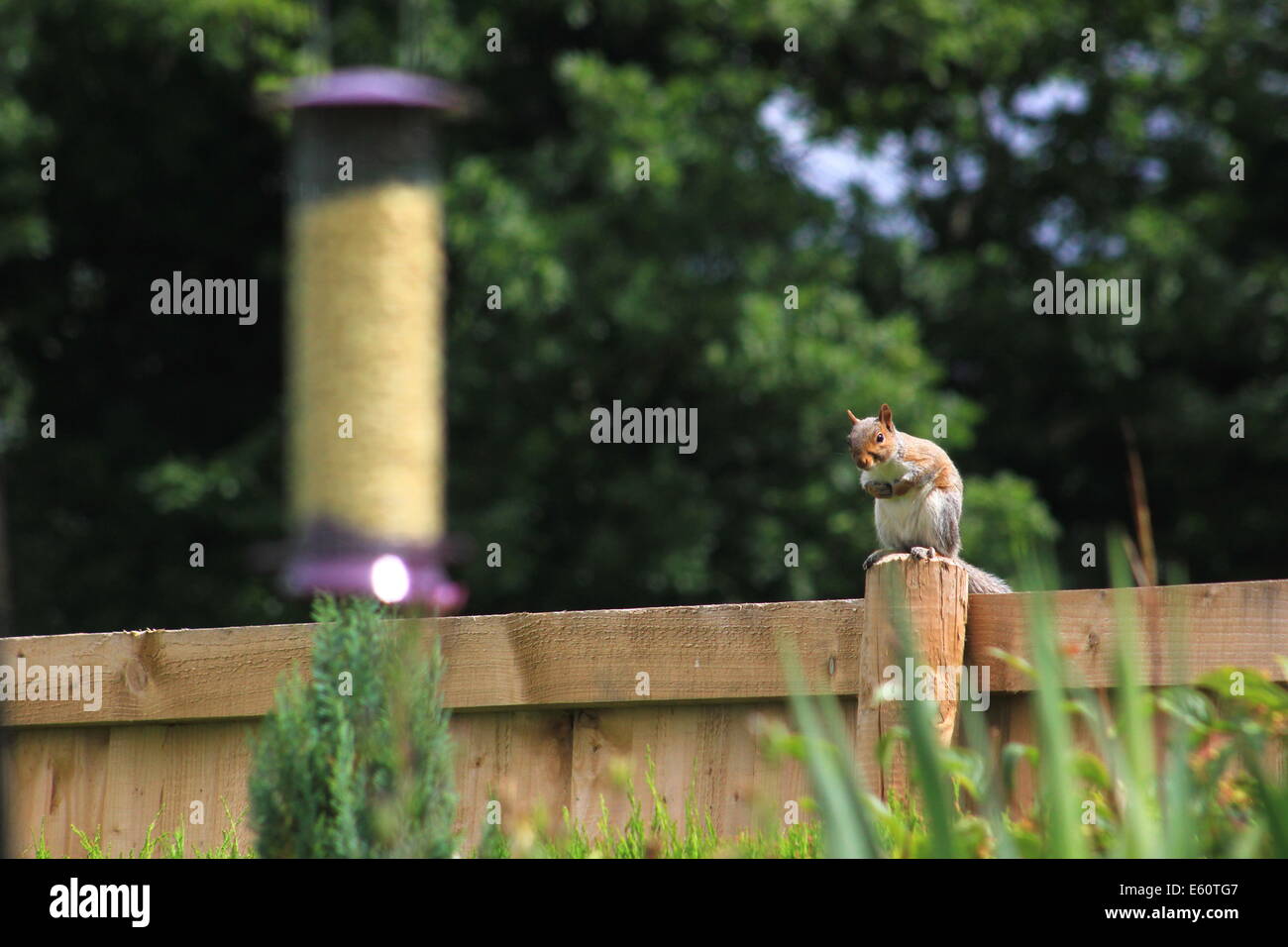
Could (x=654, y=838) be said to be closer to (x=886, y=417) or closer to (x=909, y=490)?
(x=909, y=490)

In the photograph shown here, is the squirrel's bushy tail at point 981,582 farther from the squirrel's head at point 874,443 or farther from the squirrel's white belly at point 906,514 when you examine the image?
the squirrel's head at point 874,443

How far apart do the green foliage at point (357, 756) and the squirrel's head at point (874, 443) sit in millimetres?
1866

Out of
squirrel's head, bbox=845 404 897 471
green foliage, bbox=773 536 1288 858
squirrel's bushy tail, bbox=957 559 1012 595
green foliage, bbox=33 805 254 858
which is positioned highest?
squirrel's head, bbox=845 404 897 471

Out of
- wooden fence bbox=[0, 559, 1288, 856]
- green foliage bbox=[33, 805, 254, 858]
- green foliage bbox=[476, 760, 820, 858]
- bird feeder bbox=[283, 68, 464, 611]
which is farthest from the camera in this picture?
bird feeder bbox=[283, 68, 464, 611]

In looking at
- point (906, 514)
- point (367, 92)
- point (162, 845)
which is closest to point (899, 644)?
point (906, 514)

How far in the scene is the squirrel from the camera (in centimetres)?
386

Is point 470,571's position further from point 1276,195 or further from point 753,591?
point 1276,195

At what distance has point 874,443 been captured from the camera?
395 centimetres

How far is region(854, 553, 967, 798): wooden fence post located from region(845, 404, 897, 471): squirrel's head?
0.80 m

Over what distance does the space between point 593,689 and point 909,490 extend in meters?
0.99

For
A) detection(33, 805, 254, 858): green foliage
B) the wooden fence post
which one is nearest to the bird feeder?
detection(33, 805, 254, 858): green foliage

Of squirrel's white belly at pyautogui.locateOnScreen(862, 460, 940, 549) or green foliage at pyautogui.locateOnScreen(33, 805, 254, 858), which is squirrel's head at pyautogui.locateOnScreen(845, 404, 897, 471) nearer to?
squirrel's white belly at pyautogui.locateOnScreen(862, 460, 940, 549)

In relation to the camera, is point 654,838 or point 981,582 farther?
point 981,582

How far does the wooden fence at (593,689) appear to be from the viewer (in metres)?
2.91
